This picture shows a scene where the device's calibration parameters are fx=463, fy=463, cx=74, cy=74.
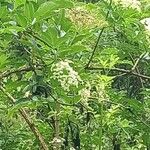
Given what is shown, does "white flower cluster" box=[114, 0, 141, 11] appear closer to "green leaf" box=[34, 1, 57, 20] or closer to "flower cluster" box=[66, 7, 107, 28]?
"flower cluster" box=[66, 7, 107, 28]

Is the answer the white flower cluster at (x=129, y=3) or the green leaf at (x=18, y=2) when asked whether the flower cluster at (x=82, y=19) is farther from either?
the green leaf at (x=18, y=2)

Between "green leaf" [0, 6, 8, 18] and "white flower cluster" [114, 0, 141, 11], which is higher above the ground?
"green leaf" [0, 6, 8, 18]

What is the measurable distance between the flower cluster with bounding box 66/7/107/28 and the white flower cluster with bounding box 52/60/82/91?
366 mm

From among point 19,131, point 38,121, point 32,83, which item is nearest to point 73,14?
point 32,83

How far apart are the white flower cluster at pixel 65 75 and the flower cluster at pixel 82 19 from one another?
0.37 meters

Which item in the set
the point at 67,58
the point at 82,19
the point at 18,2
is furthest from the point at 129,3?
the point at 18,2

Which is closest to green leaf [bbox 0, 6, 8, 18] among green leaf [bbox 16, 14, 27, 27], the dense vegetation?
the dense vegetation

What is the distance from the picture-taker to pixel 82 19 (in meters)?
1.74

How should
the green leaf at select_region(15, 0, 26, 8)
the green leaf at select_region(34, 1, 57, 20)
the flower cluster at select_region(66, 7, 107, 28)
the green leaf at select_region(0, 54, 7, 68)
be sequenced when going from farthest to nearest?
the flower cluster at select_region(66, 7, 107, 28), the green leaf at select_region(0, 54, 7, 68), the green leaf at select_region(15, 0, 26, 8), the green leaf at select_region(34, 1, 57, 20)

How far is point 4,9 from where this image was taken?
1438 mm

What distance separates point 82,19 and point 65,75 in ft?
1.42

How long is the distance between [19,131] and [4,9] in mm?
1711

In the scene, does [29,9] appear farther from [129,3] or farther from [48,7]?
[129,3]

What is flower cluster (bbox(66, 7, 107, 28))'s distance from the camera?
1727mm
